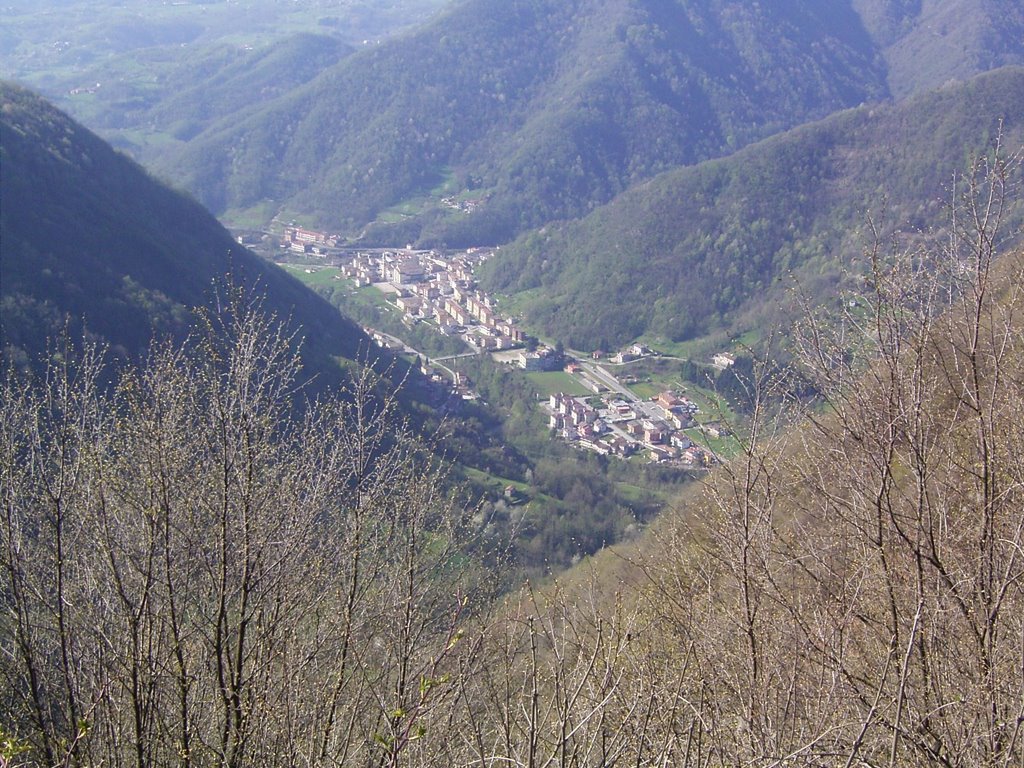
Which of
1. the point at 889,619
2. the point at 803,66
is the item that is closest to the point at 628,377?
the point at 889,619

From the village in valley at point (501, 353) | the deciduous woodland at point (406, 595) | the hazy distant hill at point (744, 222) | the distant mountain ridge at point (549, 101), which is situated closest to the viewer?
the deciduous woodland at point (406, 595)

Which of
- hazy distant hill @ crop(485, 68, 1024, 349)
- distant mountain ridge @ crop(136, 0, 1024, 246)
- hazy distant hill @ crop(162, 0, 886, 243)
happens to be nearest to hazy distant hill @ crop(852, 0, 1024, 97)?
distant mountain ridge @ crop(136, 0, 1024, 246)

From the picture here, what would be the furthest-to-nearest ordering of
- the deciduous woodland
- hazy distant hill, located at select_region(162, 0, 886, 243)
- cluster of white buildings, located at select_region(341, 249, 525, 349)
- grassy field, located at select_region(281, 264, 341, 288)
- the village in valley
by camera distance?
hazy distant hill, located at select_region(162, 0, 886, 243), grassy field, located at select_region(281, 264, 341, 288), cluster of white buildings, located at select_region(341, 249, 525, 349), the village in valley, the deciduous woodland

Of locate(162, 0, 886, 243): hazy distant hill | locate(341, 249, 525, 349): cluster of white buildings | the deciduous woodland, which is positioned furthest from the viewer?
locate(162, 0, 886, 243): hazy distant hill

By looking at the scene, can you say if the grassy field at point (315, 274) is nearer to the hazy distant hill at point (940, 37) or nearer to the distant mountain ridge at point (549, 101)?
the distant mountain ridge at point (549, 101)

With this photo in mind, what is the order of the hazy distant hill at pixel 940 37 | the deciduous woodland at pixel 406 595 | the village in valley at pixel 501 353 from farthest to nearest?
the hazy distant hill at pixel 940 37
the village in valley at pixel 501 353
the deciduous woodland at pixel 406 595

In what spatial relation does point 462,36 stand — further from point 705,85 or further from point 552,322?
point 552,322

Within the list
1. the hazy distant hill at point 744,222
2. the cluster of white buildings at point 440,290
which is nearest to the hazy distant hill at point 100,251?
the cluster of white buildings at point 440,290

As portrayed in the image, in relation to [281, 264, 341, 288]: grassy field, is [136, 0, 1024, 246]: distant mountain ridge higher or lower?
higher

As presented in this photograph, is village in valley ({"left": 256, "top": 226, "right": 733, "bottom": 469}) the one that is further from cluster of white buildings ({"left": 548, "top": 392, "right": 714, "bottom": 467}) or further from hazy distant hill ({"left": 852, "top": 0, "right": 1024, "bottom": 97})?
→ hazy distant hill ({"left": 852, "top": 0, "right": 1024, "bottom": 97})
